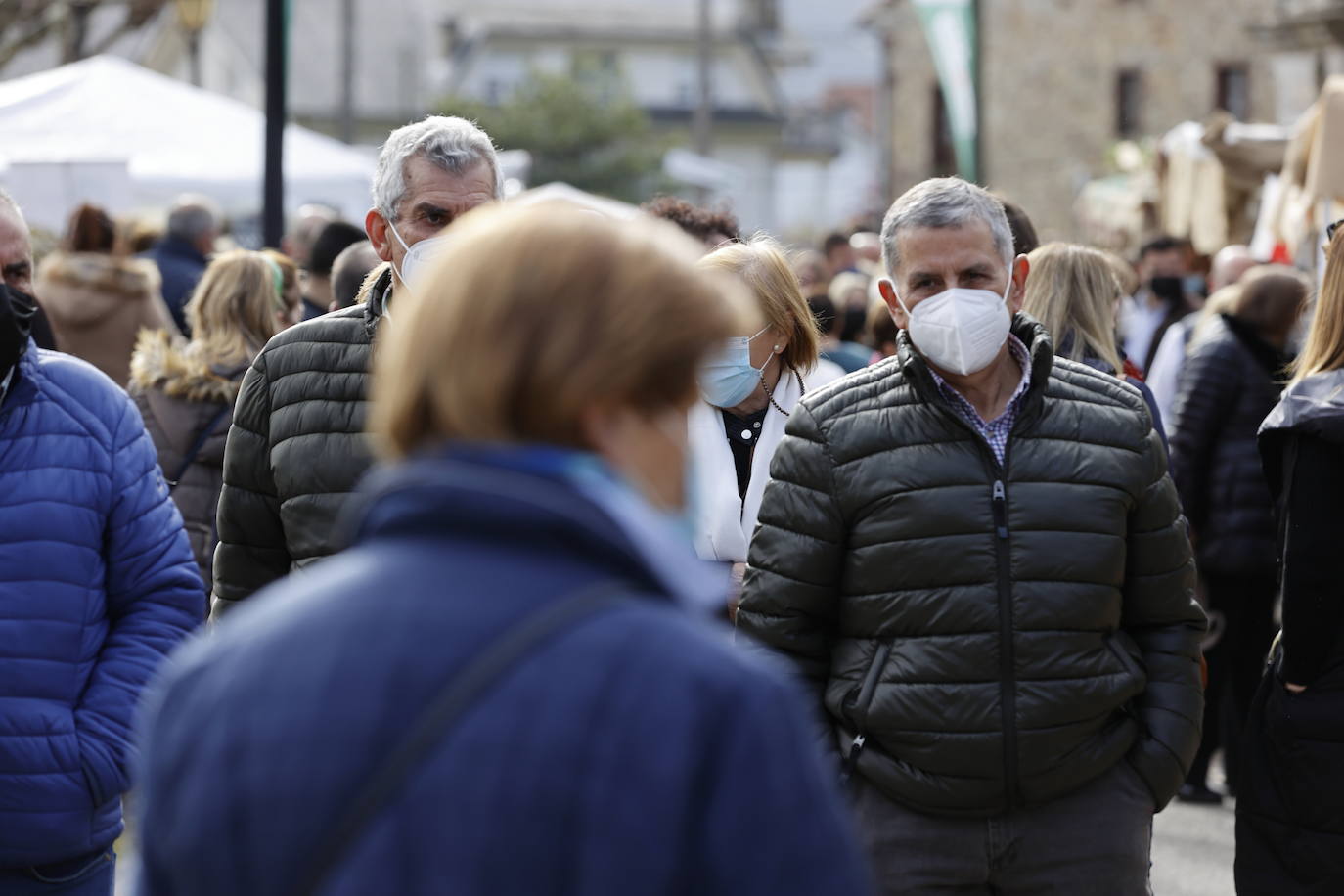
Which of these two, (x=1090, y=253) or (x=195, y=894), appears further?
(x=1090, y=253)

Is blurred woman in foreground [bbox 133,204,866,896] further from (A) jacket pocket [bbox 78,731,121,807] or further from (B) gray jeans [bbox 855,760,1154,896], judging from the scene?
(B) gray jeans [bbox 855,760,1154,896]

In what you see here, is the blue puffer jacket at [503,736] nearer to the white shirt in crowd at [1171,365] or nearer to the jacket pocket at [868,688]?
the jacket pocket at [868,688]

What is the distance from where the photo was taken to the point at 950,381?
385cm

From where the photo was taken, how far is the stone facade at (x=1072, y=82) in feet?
174

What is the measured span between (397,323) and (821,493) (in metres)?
1.93

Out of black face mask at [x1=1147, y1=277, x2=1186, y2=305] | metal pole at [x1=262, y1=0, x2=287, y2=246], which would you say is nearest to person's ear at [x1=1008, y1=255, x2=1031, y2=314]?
metal pole at [x1=262, y1=0, x2=287, y2=246]

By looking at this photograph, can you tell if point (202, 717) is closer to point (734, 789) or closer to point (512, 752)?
point (512, 752)

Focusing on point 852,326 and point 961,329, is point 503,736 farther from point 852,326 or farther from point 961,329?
point 852,326

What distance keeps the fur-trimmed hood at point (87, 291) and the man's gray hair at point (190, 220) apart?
2.52 m

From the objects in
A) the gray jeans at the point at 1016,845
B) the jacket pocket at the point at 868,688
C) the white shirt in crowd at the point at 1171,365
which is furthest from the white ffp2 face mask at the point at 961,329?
the white shirt in crowd at the point at 1171,365

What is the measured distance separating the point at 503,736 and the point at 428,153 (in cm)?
271

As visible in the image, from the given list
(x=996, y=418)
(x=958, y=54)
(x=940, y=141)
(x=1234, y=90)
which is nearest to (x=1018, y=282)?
(x=996, y=418)

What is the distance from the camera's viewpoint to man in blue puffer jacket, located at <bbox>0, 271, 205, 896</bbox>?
349 cm

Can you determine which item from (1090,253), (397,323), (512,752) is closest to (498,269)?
(397,323)
